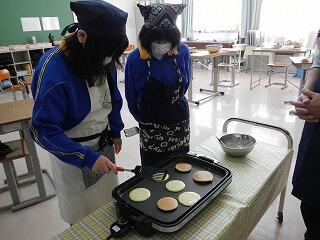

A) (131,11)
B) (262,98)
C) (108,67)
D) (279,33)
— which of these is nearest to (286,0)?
(279,33)

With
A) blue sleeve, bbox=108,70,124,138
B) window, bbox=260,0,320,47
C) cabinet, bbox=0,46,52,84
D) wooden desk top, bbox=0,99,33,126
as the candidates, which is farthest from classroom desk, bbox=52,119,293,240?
cabinet, bbox=0,46,52,84

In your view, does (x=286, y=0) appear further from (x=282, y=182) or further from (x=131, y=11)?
(x=282, y=182)

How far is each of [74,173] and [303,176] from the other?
1.05m

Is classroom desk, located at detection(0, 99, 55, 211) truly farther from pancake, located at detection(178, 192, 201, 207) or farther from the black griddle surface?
pancake, located at detection(178, 192, 201, 207)

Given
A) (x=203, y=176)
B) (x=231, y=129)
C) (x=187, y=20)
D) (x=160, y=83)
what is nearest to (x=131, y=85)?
(x=160, y=83)

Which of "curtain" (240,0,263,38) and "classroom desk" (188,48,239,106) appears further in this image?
"curtain" (240,0,263,38)

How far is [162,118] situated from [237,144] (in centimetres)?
40

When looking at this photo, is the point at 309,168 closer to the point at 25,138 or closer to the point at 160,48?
the point at 160,48

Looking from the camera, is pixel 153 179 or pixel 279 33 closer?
pixel 153 179

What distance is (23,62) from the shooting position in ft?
18.7

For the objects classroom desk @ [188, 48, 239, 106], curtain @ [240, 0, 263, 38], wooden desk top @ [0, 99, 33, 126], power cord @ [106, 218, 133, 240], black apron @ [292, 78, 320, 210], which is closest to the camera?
power cord @ [106, 218, 133, 240]

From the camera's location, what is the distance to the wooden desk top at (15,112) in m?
1.81

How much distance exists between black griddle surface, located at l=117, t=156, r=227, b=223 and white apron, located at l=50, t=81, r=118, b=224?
298mm

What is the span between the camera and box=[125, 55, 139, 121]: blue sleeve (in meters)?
1.35
